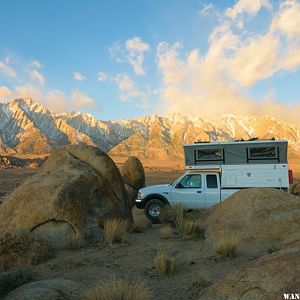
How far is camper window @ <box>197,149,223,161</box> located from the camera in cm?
1764

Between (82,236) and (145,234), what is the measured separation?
3049 mm

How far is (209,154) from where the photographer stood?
17.7m

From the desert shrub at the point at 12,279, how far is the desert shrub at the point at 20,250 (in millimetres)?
1864

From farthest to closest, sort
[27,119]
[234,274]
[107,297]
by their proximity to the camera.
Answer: [27,119], [107,297], [234,274]

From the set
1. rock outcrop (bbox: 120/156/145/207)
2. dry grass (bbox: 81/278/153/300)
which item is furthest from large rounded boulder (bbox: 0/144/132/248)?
rock outcrop (bbox: 120/156/145/207)

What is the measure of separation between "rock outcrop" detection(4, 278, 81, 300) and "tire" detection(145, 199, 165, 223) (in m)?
11.0

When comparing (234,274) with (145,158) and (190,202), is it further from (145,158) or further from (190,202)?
(145,158)

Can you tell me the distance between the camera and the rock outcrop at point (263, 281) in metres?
4.09

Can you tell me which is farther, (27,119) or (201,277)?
(27,119)

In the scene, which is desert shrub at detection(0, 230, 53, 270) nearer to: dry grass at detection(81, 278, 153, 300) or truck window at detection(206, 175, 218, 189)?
dry grass at detection(81, 278, 153, 300)

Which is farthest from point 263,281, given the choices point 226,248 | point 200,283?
point 226,248

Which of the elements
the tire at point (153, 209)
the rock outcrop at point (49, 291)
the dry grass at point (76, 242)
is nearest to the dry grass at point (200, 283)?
the rock outcrop at point (49, 291)

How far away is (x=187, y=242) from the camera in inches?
454

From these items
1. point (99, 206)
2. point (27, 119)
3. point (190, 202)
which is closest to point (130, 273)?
point (99, 206)
